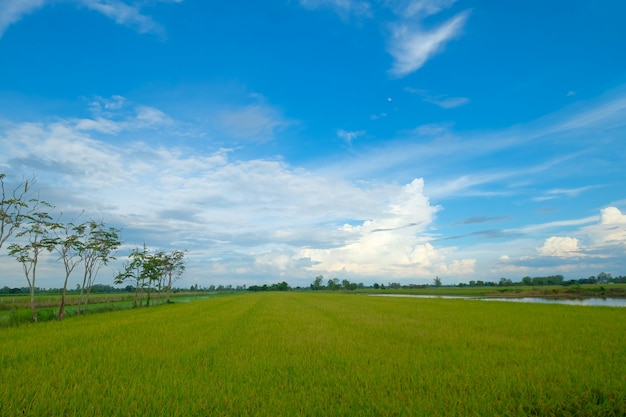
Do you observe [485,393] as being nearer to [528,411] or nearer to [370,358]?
[528,411]

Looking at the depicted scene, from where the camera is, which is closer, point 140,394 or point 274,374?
point 140,394

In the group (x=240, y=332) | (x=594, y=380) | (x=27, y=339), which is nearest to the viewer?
(x=594, y=380)

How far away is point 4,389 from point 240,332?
24.4ft

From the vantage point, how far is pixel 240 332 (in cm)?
1243

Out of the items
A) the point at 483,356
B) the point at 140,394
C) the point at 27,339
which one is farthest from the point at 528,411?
the point at 27,339

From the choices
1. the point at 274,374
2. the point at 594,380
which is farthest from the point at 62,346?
the point at 594,380

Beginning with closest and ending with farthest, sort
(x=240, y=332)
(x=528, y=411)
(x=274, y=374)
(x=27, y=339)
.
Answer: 1. (x=528, y=411)
2. (x=274, y=374)
3. (x=27, y=339)
4. (x=240, y=332)

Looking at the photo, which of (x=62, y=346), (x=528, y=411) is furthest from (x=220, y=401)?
(x=62, y=346)

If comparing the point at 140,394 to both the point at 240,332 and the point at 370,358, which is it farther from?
the point at 240,332

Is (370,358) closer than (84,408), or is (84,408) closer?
(84,408)

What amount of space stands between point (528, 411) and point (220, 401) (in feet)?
14.2

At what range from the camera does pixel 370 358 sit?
7.56 meters

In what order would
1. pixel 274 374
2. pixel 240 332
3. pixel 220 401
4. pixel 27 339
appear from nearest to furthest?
pixel 220 401 → pixel 274 374 → pixel 27 339 → pixel 240 332

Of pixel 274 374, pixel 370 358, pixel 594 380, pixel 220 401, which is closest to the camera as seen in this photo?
pixel 220 401
